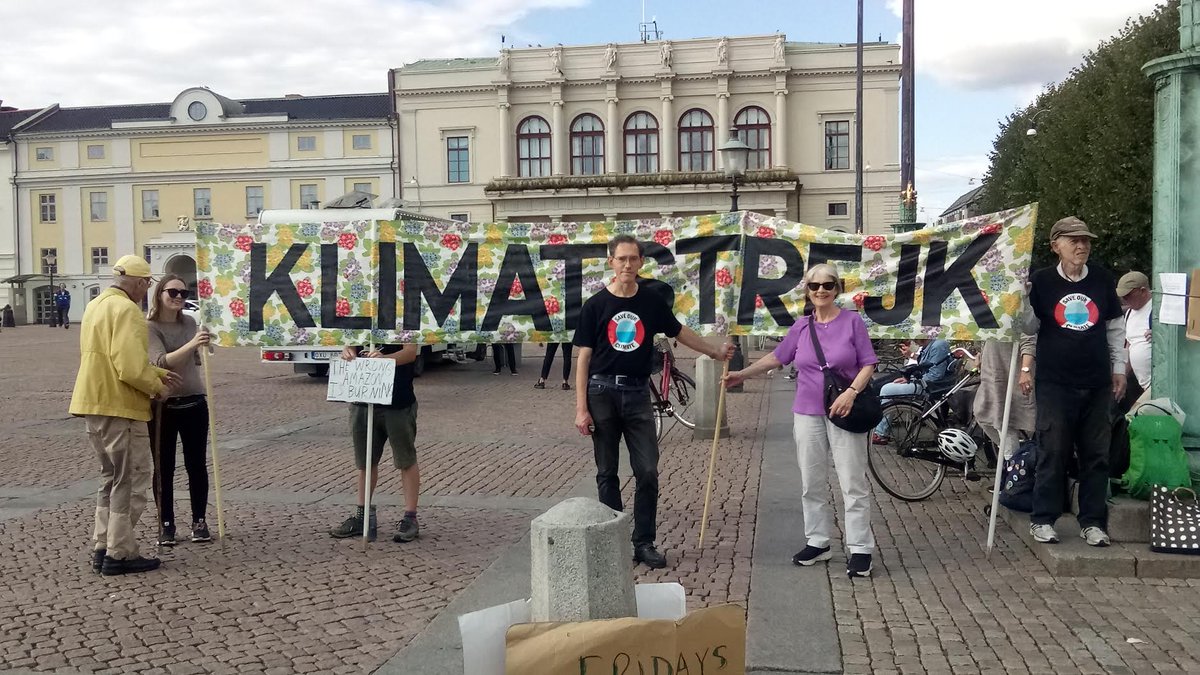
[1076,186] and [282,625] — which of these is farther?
[1076,186]

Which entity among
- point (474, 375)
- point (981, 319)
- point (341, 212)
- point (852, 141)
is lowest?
point (474, 375)

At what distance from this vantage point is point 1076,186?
94.8ft

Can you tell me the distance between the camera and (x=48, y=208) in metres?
71.1

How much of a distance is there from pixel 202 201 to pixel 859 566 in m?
69.0

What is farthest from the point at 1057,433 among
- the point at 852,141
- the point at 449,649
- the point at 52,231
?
the point at 52,231

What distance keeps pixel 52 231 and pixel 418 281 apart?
7187 cm

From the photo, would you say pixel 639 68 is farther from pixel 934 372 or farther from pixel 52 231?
pixel 934 372

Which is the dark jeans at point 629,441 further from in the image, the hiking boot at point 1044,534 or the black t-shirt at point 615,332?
the hiking boot at point 1044,534

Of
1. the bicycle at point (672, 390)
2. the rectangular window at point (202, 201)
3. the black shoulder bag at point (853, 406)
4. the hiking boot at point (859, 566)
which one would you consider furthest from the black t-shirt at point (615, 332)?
the rectangular window at point (202, 201)

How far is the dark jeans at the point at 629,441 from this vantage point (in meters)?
6.28

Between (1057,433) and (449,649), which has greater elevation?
(1057,433)

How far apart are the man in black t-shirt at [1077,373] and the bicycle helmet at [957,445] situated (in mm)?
1897

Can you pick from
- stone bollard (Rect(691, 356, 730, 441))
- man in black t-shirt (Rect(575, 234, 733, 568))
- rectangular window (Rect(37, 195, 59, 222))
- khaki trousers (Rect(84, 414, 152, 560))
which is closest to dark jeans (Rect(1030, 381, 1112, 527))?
man in black t-shirt (Rect(575, 234, 733, 568))

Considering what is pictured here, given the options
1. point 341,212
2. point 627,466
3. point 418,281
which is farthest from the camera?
point 341,212
